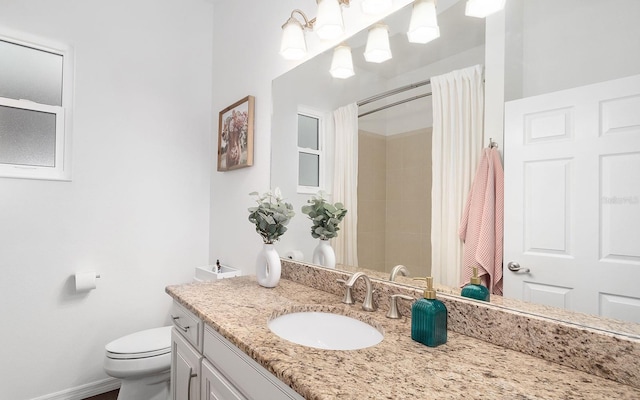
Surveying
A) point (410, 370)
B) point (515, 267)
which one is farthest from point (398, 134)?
point (410, 370)

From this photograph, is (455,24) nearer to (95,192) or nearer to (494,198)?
(494,198)

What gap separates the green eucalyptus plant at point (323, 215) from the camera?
154 cm

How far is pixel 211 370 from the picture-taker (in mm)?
1186

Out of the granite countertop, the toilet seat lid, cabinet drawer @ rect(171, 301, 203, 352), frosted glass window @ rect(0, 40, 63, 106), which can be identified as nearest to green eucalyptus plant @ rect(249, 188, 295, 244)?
cabinet drawer @ rect(171, 301, 203, 352)

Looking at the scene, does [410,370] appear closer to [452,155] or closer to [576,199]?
[576,199]

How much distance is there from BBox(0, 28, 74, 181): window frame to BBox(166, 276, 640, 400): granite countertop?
1.76m

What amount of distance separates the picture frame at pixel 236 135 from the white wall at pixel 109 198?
0.49 feet

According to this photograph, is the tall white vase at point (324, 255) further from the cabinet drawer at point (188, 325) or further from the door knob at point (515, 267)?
the door knob at point (515, 267)

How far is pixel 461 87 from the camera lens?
3.52 feet

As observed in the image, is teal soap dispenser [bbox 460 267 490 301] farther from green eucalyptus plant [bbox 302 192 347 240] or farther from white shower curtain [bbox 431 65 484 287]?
green eucalyptus plant [bbox 302 192 347 240]

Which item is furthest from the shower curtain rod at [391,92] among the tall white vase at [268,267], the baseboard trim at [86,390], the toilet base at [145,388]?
the baseboard trim at [86,390]

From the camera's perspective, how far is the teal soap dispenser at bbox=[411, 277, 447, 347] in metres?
0.89

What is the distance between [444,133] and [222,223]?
1.90 metres

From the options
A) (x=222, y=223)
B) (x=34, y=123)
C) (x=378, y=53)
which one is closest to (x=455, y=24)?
(x=378, y=53)
